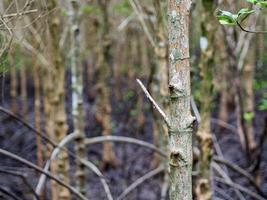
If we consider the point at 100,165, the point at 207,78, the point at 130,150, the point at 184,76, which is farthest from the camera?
the point at 130,150

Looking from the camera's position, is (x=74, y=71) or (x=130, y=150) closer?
(x=74, y=71)

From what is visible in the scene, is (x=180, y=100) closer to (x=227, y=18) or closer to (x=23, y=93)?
(x=227, y=18)

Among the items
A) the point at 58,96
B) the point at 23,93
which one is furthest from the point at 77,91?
the point at 23,93

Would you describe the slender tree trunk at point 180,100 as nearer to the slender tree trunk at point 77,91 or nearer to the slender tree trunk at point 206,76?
the slender tree trunk at point 206,76

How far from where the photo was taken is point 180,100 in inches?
53.8

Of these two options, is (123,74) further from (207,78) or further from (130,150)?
(207,78)

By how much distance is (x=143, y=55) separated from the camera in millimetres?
12047

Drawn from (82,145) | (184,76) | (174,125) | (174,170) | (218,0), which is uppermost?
(218,0)

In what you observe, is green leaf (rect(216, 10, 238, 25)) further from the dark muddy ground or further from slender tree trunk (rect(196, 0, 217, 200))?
the dark muddy ground

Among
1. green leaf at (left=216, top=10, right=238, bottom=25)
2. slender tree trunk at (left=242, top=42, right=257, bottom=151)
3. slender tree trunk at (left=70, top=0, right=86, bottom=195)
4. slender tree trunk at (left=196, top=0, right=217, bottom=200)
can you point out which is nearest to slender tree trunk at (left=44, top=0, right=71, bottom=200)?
slender tree trunk at (left=70, top=0, right=86, bottom=195)

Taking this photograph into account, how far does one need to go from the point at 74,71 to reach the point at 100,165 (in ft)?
10.7

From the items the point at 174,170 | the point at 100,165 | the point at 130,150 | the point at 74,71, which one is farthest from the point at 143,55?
the point at 174,170

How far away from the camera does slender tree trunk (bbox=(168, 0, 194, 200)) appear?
135cm

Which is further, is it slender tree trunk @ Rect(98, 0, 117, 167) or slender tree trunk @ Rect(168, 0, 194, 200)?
slender tree trunk @ Rect(98, 0, 117, 167)
